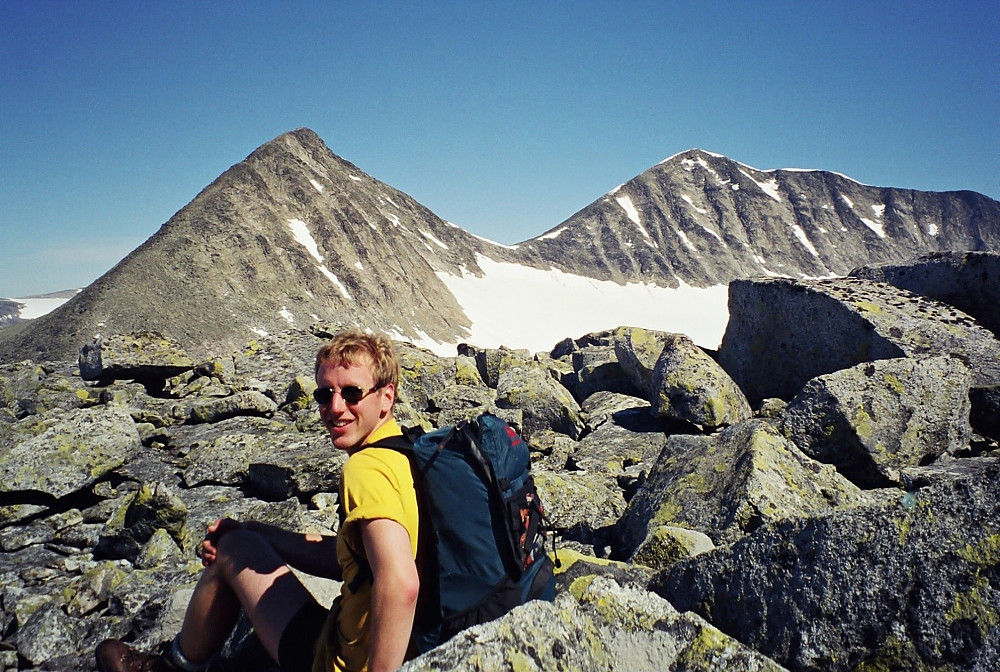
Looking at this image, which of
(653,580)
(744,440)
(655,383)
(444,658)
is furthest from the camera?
(655,383)

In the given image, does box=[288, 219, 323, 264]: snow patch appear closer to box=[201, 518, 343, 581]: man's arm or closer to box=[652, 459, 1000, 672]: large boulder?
box=[201, 518, 343, 581]: man's arm

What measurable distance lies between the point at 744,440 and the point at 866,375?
6.50 ft

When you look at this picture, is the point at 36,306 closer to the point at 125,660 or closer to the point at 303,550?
the point at 125,660

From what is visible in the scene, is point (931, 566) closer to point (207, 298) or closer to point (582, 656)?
point (582, 656)

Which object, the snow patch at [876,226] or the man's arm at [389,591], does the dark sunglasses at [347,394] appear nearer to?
the man's arm at [389,591]

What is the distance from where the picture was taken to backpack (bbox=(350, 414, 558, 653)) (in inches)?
111

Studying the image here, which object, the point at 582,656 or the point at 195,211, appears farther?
the point at 195,211

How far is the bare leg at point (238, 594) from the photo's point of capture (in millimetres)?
3459

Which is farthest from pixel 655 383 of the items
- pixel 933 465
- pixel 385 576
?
pixel 385 576

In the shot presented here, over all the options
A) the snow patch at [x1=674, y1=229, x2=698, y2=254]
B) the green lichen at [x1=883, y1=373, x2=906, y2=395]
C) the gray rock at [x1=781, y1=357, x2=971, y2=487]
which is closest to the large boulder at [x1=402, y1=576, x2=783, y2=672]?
the gray rock at [x1=781, y1=357, x2=971, y2=487]

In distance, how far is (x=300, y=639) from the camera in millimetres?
3303

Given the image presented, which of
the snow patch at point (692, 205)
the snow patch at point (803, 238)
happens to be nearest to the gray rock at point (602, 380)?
the snow patch at point (692, 205)

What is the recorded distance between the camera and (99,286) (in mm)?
51719

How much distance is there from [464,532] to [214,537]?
6.56ft
